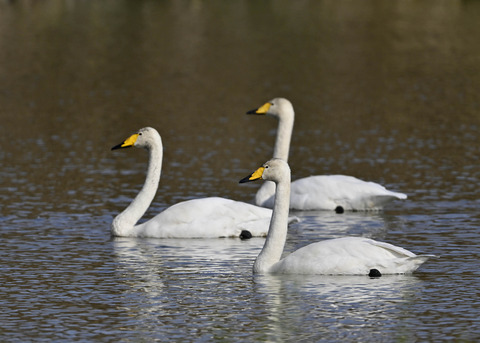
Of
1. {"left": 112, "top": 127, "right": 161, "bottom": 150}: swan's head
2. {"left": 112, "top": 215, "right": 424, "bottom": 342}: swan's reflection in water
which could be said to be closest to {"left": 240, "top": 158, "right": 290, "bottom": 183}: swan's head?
{"left": 112, "top": 215, "right": 424, "bottom": 342}: swan's reflection in water

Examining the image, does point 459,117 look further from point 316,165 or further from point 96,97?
point 96,97

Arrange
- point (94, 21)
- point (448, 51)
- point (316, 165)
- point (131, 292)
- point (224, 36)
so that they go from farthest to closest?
point (94, 21)
point (224, 36)
point (448, 51)
point (316, 165)
point (131, 292)

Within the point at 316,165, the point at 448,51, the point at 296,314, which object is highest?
the point at 448,51

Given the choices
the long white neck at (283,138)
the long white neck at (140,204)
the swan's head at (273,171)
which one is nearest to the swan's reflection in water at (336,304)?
the swan's head at (273,171)

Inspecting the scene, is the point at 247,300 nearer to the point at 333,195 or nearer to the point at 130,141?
the point at 130,141

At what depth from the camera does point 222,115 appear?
113 ft

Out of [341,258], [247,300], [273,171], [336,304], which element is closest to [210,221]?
[273,171]

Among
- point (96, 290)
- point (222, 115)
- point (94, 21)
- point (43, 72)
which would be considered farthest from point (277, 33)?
point (96, 290)

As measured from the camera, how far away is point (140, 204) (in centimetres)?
1973

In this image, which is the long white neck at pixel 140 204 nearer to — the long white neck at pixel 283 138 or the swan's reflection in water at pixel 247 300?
the swan's reflection in water at pixel 247 300

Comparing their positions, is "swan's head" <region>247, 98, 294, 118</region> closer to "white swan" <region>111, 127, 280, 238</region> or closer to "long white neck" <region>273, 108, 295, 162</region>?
"long white neck" <region>273, 108, 295, 162</region>

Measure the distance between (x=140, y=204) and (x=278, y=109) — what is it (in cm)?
433

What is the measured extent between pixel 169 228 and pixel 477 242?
4.45 metres

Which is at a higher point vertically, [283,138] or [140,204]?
[283,138]
